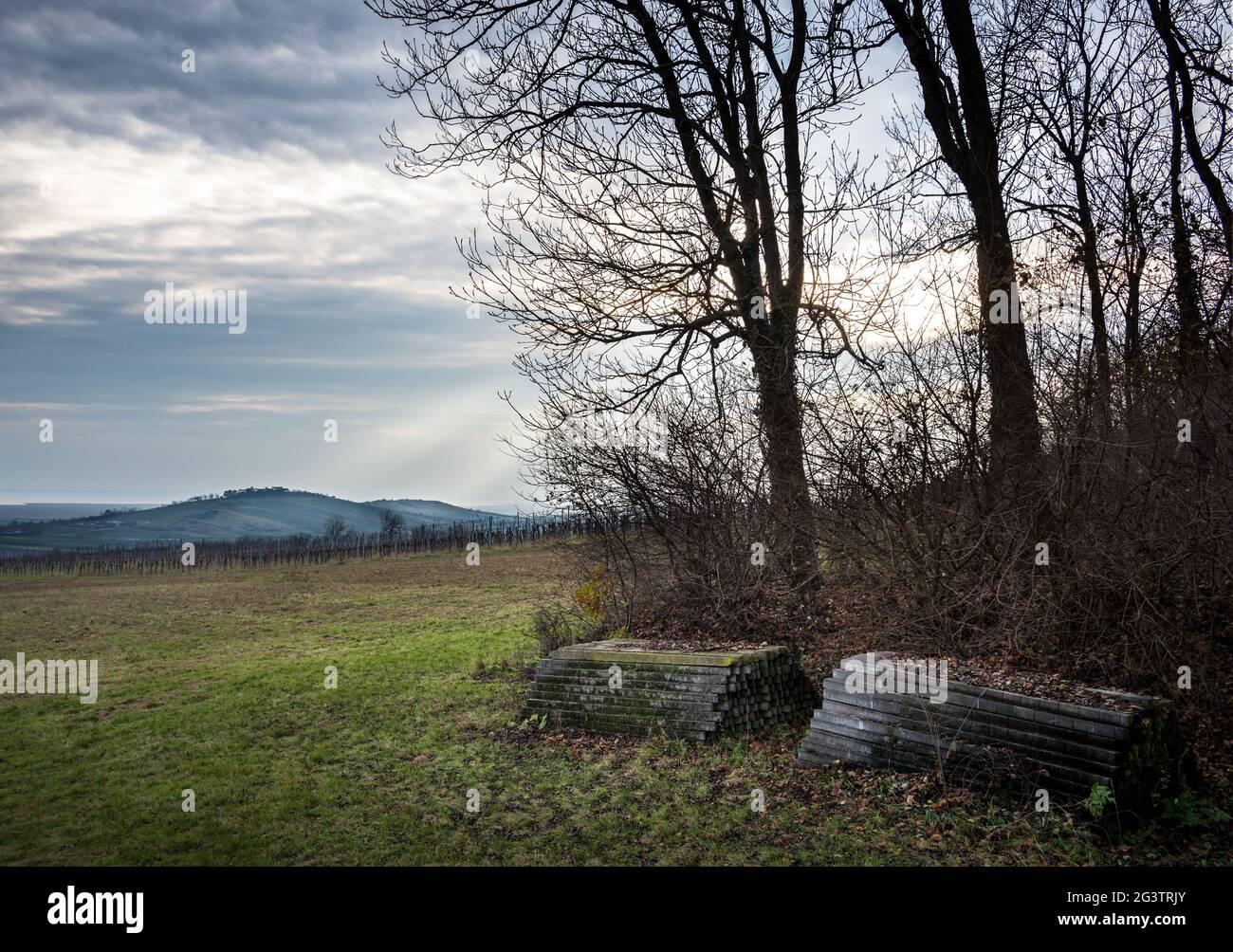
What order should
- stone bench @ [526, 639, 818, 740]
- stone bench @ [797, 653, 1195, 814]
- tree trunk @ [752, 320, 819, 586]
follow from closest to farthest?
stone bench @ [797, 653, 1195, 814]
stone bench @ [526, 639, 818, 740]
tree trunk @ [752, 320, 819, 586]

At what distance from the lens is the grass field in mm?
6219

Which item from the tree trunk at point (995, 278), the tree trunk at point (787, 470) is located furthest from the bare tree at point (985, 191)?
the tree trunk at point (787, 470)

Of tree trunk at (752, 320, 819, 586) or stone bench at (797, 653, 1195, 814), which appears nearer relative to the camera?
stone bench at (797, 653, 1195, 814)

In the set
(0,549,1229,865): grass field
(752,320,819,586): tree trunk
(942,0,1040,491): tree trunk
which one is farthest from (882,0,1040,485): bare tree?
(0,549,1229,865): grass field

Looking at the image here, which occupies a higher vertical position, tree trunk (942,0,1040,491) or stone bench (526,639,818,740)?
tree trunk (942,0,1040,491)

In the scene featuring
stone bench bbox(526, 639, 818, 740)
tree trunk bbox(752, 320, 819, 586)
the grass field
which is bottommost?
the grass field

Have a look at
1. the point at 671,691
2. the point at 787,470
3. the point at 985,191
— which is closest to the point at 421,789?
the point at 671,691

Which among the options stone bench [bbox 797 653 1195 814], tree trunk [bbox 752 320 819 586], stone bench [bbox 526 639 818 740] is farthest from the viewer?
tree trunk [bbox 752 320 819 586]

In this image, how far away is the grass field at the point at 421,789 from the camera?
20.4 feet

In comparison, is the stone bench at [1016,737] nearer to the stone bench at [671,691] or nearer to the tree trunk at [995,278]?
the stone bench at [671,691]

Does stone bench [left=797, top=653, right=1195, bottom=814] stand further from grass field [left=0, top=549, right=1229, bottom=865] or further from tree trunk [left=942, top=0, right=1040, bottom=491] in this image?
tree trunk [left=942, top=0, right=1040, bottom=491]

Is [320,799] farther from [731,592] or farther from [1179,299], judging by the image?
[1179,299]

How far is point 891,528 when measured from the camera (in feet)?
30.3

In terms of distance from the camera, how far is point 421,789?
7902 millimetres
